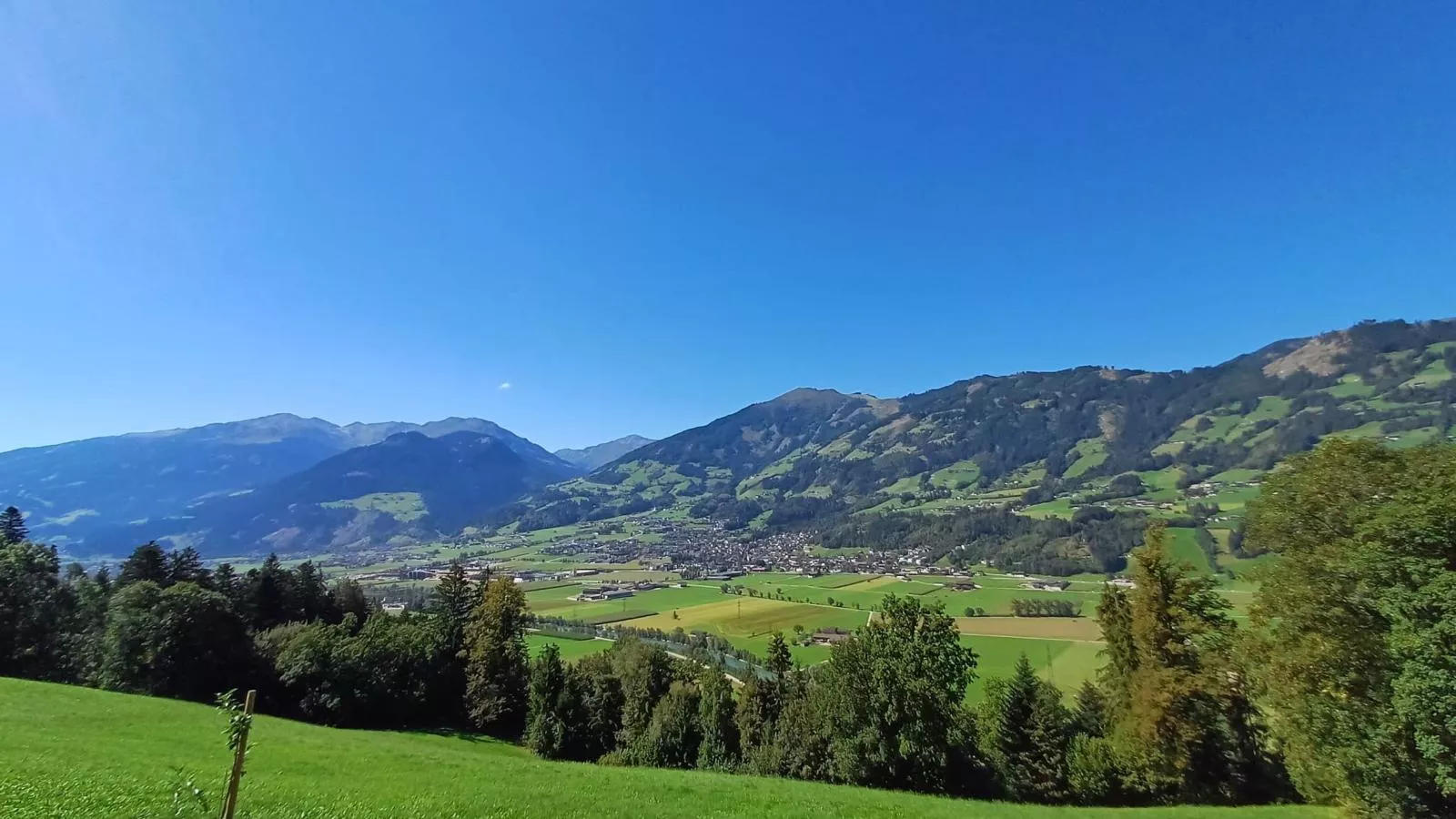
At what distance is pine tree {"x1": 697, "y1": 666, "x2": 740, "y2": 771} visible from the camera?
144ft

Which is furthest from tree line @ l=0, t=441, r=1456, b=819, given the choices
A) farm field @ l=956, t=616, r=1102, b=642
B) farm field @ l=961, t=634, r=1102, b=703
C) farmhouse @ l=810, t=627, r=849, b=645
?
farmhouse @ l=810, t=627, r=849, b=645

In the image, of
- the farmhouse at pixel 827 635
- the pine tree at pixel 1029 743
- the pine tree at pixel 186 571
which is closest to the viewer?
the pine tree at pixel 1029 743

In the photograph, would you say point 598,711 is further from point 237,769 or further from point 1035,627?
point 1035,627

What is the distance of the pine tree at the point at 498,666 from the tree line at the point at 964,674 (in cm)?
18

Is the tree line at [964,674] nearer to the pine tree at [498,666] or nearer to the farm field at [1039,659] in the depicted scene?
the pine tree at [498,666]

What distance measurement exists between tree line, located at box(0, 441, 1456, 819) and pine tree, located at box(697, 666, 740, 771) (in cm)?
14

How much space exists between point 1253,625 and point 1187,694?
783 centimetres

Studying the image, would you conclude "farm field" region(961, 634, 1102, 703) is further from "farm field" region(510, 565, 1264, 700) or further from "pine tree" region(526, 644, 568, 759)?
"pine tree" region(526, 644, 568, 759)

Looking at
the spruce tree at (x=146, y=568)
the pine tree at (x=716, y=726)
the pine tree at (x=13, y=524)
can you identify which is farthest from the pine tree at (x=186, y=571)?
the pine tree at (x=716, y=726)

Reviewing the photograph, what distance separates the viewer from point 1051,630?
94.8 m

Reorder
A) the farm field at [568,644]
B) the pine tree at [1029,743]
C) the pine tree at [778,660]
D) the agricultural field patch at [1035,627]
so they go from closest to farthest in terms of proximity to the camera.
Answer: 1. the pine tree at [1029,743]
2. the pine tree at [778,660]
3. the farm field at [568,644]
4. the agricultural field patch at [1035,627]

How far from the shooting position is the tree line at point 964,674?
21.1 meters

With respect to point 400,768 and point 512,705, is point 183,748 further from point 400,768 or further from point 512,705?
point 512,705

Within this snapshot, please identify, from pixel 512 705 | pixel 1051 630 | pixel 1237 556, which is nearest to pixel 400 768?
pixel 512 705
